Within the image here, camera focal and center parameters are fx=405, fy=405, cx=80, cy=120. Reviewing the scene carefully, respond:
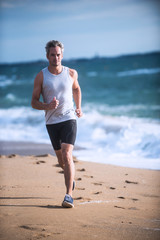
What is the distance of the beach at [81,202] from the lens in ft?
11.7

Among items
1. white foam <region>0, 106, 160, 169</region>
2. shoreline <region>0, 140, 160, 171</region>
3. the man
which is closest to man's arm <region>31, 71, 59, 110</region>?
the man

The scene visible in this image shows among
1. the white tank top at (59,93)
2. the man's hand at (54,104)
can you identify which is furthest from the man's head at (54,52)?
the man's hand at (54,104)

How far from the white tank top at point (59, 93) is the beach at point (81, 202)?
0.97m

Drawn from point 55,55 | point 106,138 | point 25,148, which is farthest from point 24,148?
point 55,55

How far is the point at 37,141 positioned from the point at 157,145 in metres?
3.26

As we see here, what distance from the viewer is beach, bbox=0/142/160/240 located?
357cm

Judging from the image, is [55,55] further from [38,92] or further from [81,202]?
[81,202]

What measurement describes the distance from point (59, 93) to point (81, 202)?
1.26 metres

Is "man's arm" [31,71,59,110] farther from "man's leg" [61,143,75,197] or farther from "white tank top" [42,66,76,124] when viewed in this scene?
"man's leg" [61,143,75,197]

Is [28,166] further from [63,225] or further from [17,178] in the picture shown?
[63,225]

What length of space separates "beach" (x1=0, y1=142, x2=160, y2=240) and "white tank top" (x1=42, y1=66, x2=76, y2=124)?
97cm

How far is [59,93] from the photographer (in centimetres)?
443

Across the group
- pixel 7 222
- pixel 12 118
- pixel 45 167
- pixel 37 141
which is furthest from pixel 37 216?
pixel 12 118

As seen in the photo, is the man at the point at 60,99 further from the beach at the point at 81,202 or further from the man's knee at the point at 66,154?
the beach at the point at 81,202
